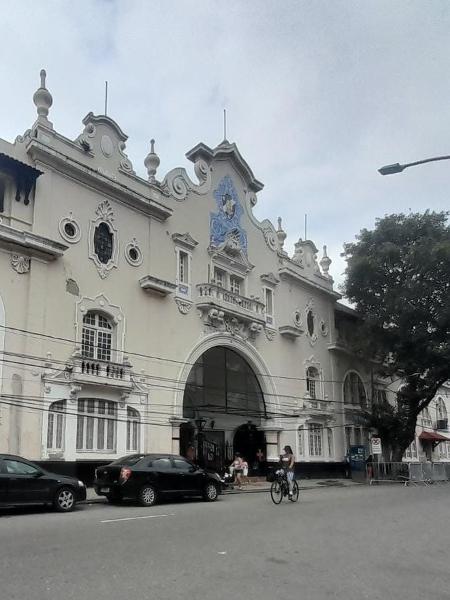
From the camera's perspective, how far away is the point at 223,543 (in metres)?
9.12

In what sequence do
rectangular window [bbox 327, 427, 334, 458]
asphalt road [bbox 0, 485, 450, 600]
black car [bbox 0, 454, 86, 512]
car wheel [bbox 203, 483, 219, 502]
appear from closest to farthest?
asphalt road [bbox 0, 485, 450, 600]
black car [bbox 0, 454, 86, 512]
car wheel [bbox 203, 483, 219, 502]
rectangular window [bbox 327, 427, 334, 458]

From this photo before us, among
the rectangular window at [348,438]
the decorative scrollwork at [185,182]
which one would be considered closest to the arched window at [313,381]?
the rectangular window at [348,438]

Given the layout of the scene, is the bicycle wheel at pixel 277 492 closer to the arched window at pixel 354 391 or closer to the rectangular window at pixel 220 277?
the rectangular window at pixel 220 277

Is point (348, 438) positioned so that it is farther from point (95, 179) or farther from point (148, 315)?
point (95, 179)

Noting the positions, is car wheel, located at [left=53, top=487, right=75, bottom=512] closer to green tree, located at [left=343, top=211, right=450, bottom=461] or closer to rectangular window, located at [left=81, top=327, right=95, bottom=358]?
rectangular window, located at [left=81, top=327, right=95, bottom=358]

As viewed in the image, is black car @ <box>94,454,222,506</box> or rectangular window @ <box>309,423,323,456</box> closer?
black car @ <box>94,454,222,506</box>

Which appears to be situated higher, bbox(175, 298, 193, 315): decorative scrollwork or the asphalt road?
bbox(175, 298, 193, 315): decorative scrollwork

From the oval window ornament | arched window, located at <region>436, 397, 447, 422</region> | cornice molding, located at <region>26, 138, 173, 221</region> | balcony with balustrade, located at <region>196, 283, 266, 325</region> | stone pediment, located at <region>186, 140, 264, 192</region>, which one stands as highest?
stone pediment, located at <region>186, 140, 264, 192</region>

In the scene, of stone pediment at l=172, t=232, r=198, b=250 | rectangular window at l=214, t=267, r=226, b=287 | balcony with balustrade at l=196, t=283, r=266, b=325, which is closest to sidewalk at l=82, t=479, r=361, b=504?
balcony with balustrade at l=196, t=283, r=266, b=325

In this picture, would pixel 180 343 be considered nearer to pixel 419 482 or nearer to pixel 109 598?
pixel 419 482

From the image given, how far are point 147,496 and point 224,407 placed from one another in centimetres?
1138

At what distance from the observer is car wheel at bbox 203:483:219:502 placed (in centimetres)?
1712

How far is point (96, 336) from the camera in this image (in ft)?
70.5

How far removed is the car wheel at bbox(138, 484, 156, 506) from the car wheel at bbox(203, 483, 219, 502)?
195 cm
